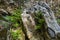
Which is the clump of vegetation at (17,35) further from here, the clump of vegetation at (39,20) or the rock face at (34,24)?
the clump of vegetation at (39,20)

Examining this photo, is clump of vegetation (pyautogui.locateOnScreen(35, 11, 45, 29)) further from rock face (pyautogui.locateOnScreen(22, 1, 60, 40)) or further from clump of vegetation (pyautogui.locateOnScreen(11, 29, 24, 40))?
clump of vegetation (pyautogui.locateOnScreen(11, 29, 24, 40))

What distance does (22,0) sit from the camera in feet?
36.5

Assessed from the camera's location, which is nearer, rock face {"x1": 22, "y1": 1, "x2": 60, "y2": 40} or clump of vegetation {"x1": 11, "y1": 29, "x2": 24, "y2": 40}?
rock face {"x1": 22, "y1": 1, "x2": 60, "y2": 40}

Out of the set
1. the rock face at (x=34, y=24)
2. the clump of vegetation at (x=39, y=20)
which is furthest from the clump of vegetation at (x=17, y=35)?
the clump of vegetation at (x=39, y=20)

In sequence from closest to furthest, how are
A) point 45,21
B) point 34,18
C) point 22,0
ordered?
point 45,21 < point 34,18 < point 22,0

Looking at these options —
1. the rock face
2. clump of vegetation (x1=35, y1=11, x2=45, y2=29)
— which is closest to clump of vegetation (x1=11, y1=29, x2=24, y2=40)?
the rock face

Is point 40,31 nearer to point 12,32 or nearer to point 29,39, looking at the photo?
point 29,39

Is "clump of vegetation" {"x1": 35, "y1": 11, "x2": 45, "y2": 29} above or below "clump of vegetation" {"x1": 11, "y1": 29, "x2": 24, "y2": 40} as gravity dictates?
above

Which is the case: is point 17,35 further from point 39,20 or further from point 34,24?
point 39,20

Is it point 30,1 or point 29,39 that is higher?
point 29,39

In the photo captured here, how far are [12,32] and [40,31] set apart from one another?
899 mm

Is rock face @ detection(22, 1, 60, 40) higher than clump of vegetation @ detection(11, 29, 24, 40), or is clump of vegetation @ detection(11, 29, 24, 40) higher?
rock face @ detection(22, 1, 60, 40)

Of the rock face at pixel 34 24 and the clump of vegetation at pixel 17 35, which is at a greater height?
the rock face at pixel 34 24

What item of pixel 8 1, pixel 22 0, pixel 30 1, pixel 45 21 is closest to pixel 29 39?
pixel 45 21
